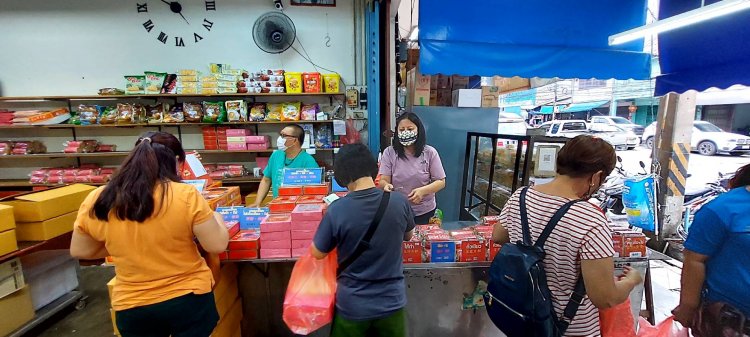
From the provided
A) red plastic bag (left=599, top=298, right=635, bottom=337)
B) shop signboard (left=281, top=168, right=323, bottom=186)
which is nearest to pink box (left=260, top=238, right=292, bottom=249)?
shop signboard (left=281, top=168, right=323, bottom=186)

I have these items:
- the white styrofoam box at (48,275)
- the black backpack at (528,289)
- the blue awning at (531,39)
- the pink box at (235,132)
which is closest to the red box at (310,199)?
the black backpack at (528,289)

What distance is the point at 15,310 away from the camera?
7.79 feet

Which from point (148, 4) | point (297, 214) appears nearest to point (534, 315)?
point (297, 214)

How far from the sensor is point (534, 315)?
4.25ft

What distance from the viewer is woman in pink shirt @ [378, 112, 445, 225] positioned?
2.44 m

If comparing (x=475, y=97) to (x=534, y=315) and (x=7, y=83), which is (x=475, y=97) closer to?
(x=534, y=315)

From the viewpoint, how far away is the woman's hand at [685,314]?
149 cm

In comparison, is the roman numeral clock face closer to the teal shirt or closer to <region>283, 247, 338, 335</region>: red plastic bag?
the teal shirt

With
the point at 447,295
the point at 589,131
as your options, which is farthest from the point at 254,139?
the point at 589,131

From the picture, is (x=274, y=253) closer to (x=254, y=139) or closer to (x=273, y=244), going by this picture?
(x=273, y=244)

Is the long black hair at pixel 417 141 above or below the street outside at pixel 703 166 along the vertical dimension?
above

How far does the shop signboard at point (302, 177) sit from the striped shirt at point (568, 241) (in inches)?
57.1

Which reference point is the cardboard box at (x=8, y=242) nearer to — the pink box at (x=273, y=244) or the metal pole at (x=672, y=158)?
the pink box at (x=273, y=244)

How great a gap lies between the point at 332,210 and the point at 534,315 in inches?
35.6
